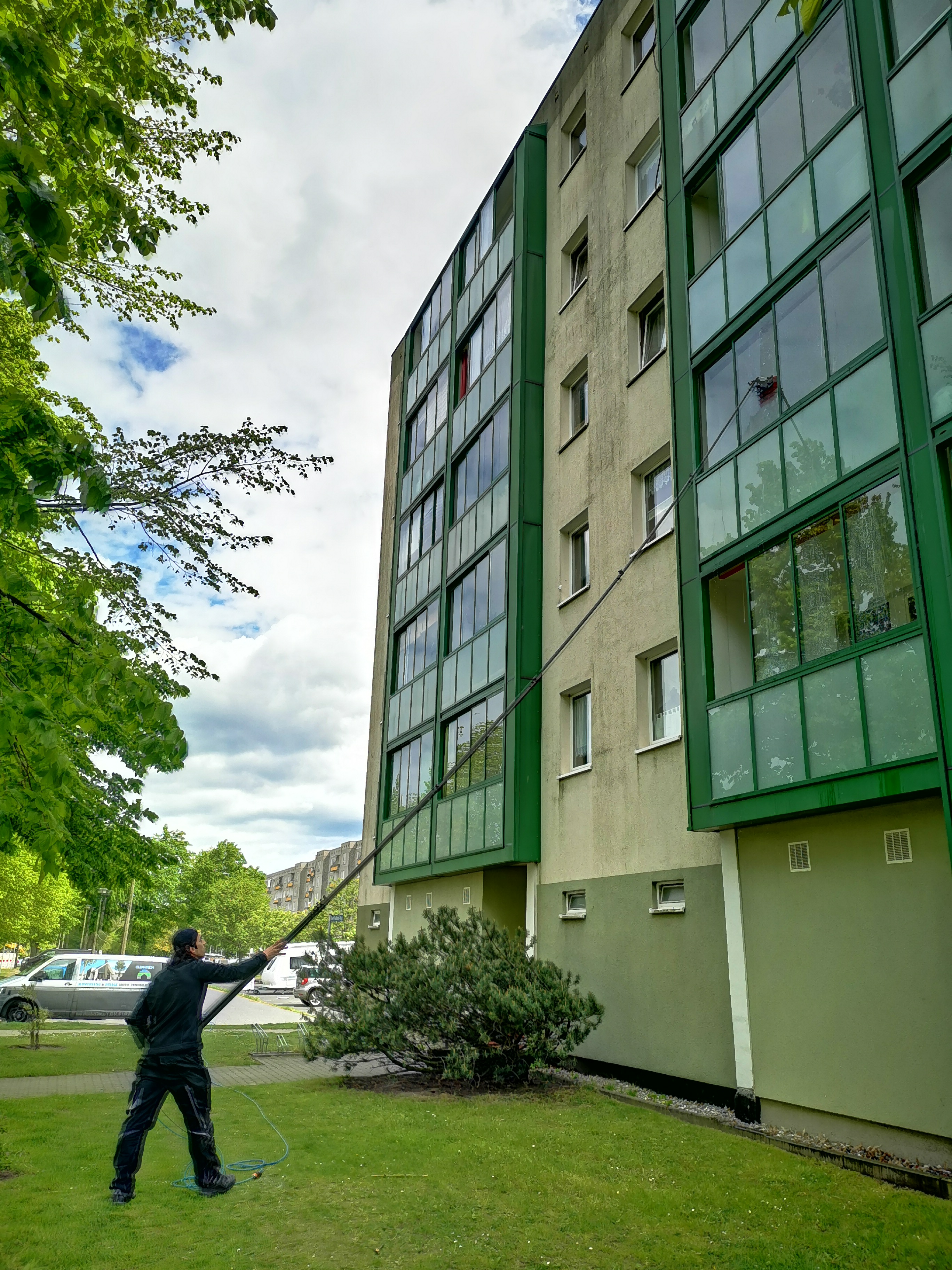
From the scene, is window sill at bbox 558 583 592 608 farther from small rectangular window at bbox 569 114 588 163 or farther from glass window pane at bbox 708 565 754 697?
small rectangular window at bbox 569 114 588 163

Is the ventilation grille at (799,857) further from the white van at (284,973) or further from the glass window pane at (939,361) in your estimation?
the white van at (284,973)

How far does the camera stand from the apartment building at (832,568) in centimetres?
875

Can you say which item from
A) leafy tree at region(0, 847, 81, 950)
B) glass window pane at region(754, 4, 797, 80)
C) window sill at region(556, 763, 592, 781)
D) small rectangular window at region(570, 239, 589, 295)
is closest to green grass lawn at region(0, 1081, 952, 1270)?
window sill at region(556, 763, 592, 781)

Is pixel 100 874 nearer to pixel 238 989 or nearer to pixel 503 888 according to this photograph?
pixel 503 888

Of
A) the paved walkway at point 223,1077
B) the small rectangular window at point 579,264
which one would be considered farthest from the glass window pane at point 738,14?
the paved walkway at point 223,1077

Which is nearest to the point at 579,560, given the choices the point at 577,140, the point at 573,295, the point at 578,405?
the point at 578,405

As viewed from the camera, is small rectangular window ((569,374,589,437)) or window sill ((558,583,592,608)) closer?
window sill ((558,583,592,608))

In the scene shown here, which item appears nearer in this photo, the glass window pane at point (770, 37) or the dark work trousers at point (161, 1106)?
the dark work trousers at point (161, 1106)

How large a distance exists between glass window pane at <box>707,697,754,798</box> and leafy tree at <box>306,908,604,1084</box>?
10.9 feet

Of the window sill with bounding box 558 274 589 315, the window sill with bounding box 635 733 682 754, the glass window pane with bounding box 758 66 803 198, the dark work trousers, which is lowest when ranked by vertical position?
the dark work trousers

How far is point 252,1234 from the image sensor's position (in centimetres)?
619

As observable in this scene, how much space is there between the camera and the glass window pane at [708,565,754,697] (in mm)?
12000

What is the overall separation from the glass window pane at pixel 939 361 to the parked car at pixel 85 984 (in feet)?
77.9

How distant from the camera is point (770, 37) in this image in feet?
41.1
